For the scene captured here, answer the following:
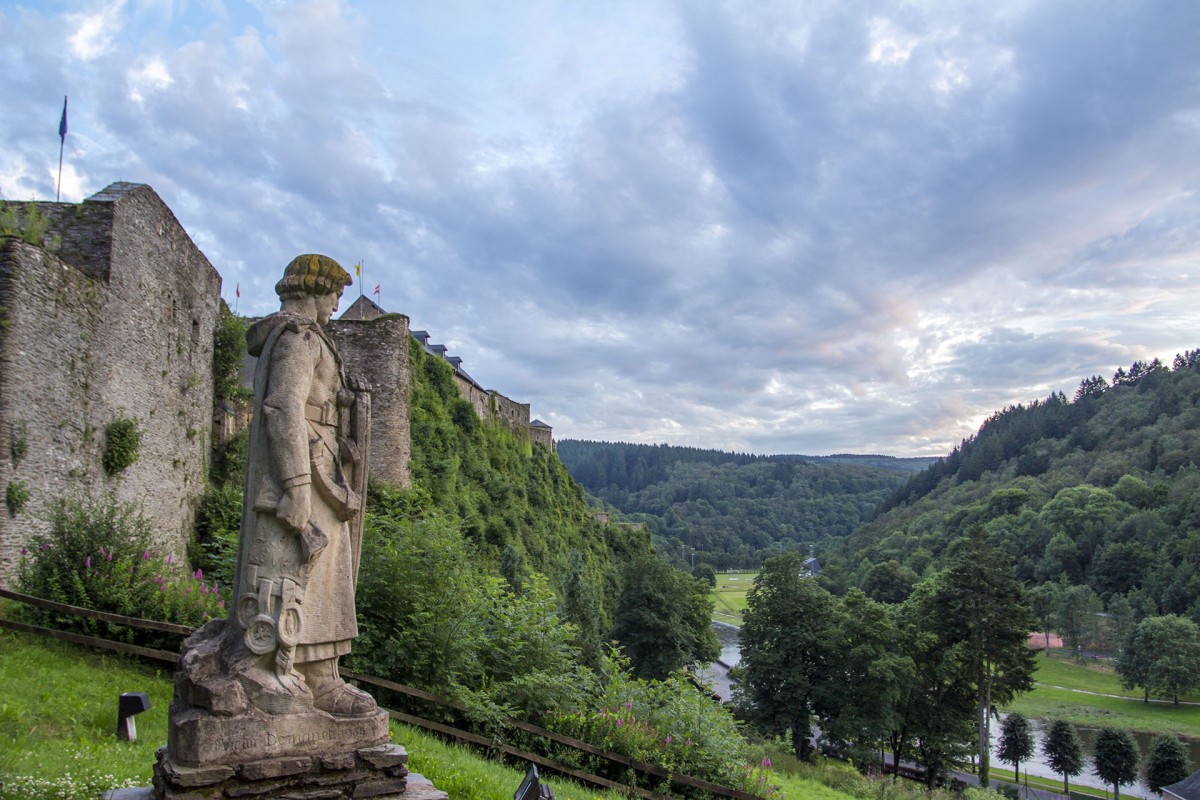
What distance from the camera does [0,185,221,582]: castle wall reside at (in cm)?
1237

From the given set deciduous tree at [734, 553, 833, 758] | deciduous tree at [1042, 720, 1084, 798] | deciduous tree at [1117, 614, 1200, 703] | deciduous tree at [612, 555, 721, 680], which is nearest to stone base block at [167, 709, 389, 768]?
deciduous tree at [734, 553, 833, 758]

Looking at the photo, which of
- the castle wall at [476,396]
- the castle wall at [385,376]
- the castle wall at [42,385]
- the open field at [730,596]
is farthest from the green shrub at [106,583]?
the open field at [730,596]

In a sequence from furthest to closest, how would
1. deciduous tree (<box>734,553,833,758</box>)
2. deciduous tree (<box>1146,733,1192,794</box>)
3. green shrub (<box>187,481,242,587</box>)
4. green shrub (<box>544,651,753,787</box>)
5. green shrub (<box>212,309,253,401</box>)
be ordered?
deciduous tree (<box>1146,733,1192,794</box>)
deciduous tree (<box>734,553,833,758</box>)
green shrub (<box>212,309,253,401</box>)
green shrub (<box>187,481,242,587</box>)
green shrub (<box>544,651,753,787</box>)

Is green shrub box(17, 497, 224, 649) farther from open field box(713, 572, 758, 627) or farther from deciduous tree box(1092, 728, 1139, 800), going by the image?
open field box(713, 572, 758, 627)

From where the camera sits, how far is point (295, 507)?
5078mm

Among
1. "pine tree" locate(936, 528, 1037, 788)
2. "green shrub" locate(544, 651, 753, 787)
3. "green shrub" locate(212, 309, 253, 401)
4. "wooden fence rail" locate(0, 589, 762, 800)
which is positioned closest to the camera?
"wooden fence rail" locate(0, 589, 762, 800)

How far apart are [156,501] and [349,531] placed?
595 inches

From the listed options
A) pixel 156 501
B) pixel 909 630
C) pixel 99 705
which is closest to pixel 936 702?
pixel 909 630

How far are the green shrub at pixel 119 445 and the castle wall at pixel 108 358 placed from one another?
177 millimetres

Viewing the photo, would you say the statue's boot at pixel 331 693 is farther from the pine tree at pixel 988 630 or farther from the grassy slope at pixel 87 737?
the pine tree at pixel 988 630

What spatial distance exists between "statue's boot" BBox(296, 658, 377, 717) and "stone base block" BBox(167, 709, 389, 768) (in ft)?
0.26

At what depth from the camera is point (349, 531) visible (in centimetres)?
573

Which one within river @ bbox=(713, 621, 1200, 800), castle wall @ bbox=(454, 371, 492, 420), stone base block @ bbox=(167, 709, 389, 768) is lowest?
river @ bbox=(713, 621, 1200, 800)

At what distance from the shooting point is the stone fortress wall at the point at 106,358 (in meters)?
12.3
